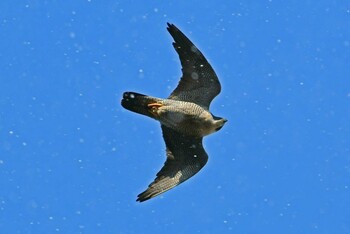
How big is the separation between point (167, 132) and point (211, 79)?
3.79ft

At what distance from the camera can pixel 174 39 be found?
18969 millimetres

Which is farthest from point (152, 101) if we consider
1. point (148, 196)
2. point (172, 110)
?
point (148, 196)

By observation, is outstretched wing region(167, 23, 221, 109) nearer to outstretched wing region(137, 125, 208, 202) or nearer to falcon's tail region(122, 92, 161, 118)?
falcon's tail region(122, 92, 161, 118)

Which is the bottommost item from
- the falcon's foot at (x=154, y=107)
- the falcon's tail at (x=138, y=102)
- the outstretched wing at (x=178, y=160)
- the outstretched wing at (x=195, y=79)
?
the outstretched wing at (x=178, y=160)

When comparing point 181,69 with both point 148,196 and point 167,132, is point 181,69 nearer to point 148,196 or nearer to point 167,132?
point 167,132

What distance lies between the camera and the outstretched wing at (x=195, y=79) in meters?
19.0

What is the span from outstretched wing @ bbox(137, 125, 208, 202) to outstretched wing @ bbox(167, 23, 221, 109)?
636mm

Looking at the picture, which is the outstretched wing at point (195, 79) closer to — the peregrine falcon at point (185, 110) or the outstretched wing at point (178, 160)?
the peregrine falcon at point (185, 110)

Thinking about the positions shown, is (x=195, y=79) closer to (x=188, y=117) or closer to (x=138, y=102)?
(x=188, y=117)

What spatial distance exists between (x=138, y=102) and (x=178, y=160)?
46.3 inches

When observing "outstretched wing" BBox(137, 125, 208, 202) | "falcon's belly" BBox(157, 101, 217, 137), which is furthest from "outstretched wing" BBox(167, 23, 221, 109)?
"outstretched wing" BBox(137, 125, 208, 202)

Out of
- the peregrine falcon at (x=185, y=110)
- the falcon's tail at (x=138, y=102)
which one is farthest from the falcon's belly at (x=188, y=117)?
the falcon's tail at (x=138, y=102)

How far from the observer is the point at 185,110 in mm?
18891

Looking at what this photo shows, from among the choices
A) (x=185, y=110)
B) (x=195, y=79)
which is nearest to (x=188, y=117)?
(x=185, y=110)
